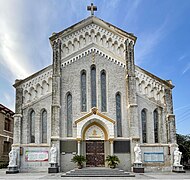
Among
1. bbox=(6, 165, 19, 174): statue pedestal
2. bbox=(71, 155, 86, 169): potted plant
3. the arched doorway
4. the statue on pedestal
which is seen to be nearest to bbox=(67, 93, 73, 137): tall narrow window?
the arched doorway

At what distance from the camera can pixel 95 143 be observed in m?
21.6

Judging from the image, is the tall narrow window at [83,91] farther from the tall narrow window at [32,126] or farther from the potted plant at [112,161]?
the potted plant at [112,161]

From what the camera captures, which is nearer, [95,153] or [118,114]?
[95,153]

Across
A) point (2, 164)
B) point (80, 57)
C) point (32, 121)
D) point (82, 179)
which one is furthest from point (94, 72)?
point (2, 164)

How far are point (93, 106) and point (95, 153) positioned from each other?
4.03 metres

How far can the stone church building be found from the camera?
21.0 meters

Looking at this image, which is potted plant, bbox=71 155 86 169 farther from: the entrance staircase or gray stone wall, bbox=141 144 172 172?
gray stone wall, bbox=141 144 172 172

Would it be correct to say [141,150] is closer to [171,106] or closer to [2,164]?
[171,106]

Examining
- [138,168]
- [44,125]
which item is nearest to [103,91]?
[44,125]

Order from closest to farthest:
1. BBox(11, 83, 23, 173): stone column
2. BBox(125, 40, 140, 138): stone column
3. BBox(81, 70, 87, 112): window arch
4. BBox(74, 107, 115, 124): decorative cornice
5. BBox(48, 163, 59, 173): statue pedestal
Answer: BBox(48, 163, 59, 173): statue pedestal
BBox(11, 83, 23, 173): stone column
BBox(125, 40, 140, 138): stone column
BBox(74, 107, 115, 124): decorative cornice
BBox(81, 70, 87, 112): window arch

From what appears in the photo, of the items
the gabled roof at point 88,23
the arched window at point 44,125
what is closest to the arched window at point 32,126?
the arched window at point 44,125

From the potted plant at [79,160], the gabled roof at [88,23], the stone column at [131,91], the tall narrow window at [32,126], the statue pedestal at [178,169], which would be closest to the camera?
the potted plant at [79,160]

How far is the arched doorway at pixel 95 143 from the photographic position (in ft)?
69.2

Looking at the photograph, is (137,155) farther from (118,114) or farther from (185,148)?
(185,148)
